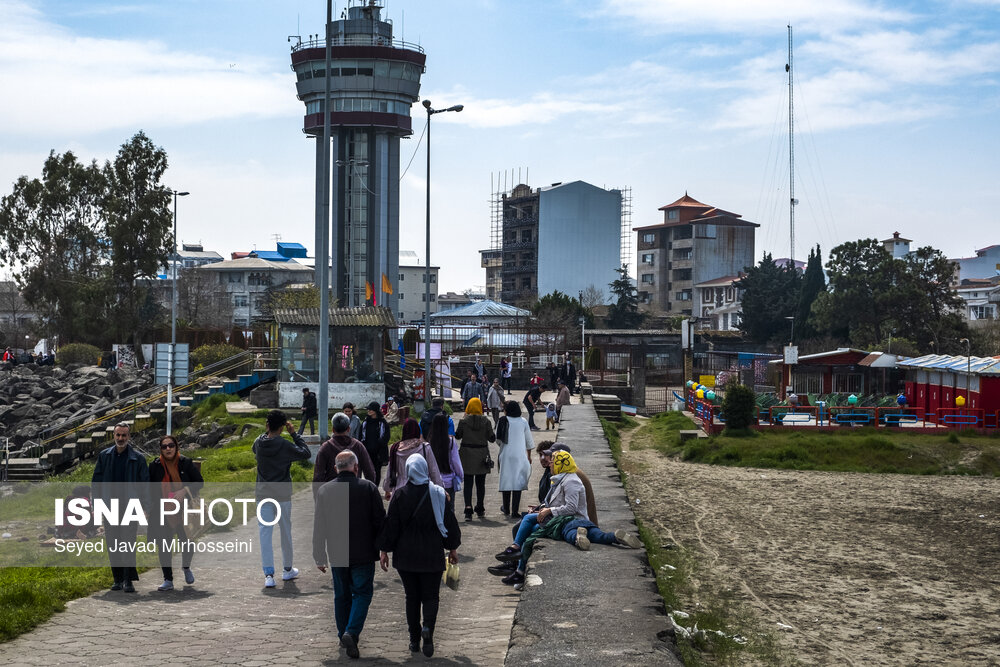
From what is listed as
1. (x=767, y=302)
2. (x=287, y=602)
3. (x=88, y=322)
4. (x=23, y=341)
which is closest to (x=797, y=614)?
(x=287, y=602)

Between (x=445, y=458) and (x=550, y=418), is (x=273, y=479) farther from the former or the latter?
(x=550, y=418)

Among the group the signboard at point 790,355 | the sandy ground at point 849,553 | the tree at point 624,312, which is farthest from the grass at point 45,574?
the tree at point 624,312

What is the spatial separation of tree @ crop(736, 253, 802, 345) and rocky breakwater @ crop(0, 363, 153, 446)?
48090 mm

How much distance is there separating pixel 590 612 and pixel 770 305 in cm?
7664

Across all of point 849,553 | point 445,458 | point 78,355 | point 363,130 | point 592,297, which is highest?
point 363,130

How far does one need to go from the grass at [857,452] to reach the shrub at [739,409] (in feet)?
2.95

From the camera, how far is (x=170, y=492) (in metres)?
10.1

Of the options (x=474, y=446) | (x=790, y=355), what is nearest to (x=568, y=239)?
(x=790, y=355)

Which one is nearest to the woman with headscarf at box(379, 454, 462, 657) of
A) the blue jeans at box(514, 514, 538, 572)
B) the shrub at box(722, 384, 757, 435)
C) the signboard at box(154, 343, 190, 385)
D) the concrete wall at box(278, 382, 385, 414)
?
the blue jeans at box(514, 514, 538, 572)

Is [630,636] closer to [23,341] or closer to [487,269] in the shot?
[23,341]

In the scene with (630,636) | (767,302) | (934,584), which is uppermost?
(767,302)

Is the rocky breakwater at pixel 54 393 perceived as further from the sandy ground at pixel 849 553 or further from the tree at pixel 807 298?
the tree at pixel 807 298

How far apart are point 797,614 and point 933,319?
56.2 meters

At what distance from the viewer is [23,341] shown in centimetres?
9144
